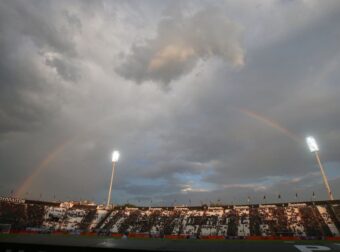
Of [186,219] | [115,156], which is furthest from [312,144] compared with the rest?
[115,156]

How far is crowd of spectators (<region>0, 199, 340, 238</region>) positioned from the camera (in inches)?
3184

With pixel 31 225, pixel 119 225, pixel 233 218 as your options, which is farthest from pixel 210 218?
pixel 31 225

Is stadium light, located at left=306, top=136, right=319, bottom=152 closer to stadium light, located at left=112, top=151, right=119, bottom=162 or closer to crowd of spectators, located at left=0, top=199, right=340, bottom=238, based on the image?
crowd of spectators, located at left=0, top=199, right=340, bottom=238

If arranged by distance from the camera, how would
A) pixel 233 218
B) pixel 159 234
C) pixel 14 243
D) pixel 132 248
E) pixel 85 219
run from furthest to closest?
pixel 85 219
pixel 233 218
pixel 159 234
pixel 14 243
pixel 132 248

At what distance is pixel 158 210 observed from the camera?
11050cm

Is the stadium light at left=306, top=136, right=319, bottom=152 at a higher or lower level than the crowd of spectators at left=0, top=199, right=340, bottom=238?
higher

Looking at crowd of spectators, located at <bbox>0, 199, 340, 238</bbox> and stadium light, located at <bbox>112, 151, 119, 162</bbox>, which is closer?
crowd of spectators, located at <bbox>0, 199, 340, 238</bbox>

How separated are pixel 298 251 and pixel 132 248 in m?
4.65

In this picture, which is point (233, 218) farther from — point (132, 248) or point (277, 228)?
point (132, 248)

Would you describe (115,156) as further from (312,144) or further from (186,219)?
(312,144)

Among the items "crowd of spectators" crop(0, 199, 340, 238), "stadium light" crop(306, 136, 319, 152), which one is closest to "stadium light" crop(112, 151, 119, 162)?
"crowd of spectators" crop(0, 199, 340, 238)

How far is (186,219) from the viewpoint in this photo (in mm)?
97375

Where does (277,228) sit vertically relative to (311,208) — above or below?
below

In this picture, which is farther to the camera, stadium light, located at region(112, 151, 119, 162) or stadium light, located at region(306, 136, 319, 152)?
stadium light, located at region(112, 151, 119, 162)
